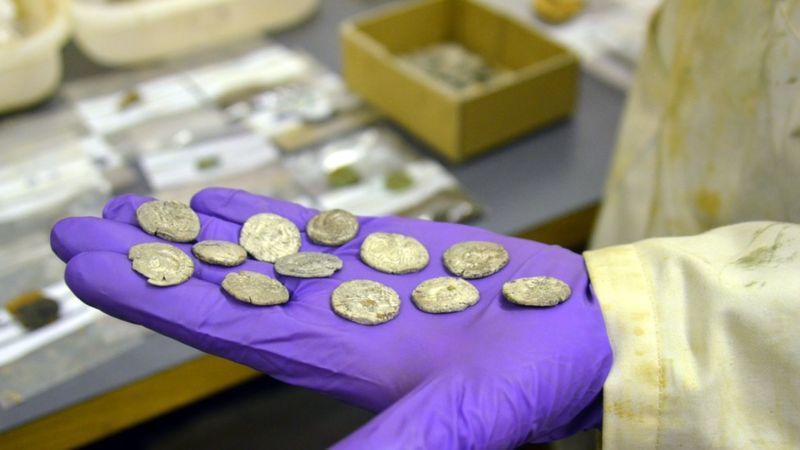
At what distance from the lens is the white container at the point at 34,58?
157cm

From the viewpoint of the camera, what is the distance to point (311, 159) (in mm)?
1522

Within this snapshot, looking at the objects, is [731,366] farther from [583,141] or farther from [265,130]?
[265,130]

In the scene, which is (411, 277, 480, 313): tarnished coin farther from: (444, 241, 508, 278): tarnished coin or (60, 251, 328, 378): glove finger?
(60, 251, 328, 378): glove finger

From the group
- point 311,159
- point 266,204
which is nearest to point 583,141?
point 311,159

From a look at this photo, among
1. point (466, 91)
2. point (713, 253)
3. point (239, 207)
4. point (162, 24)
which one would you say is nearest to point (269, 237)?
point (239, 207)

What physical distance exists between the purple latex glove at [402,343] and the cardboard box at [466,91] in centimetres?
58

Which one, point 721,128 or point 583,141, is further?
point 583,141

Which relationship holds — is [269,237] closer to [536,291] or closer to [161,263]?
[161,263]

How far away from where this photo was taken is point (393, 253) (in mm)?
968

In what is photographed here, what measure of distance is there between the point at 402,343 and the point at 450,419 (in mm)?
130

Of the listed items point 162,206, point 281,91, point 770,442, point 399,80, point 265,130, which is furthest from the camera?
point 281,91

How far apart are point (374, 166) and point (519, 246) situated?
579 mm

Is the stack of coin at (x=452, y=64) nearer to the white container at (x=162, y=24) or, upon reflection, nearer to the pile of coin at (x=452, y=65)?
the pile of coin at (x=452, y=65)

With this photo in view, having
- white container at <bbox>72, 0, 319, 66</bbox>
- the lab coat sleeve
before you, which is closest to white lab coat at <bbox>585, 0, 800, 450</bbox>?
the lab coat sleeve
